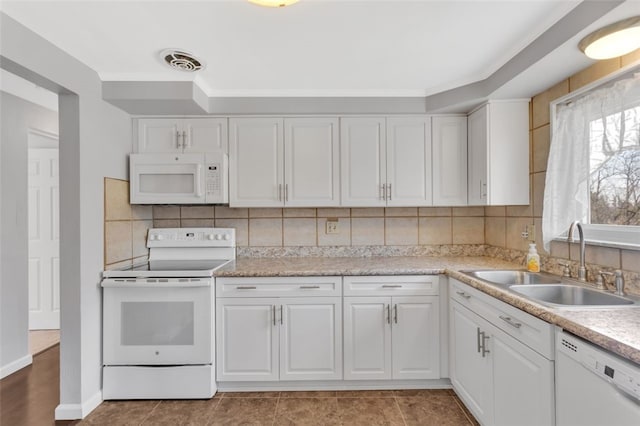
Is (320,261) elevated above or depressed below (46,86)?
below

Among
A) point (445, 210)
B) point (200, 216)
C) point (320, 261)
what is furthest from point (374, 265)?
point (200, 216)

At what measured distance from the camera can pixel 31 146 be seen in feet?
11.0

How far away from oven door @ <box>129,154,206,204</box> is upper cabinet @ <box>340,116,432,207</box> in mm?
1181

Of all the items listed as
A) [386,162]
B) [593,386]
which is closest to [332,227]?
[386,162]

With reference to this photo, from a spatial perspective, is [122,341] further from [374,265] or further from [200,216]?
[374,265]

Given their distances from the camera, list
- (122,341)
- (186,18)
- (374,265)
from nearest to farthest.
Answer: (186,18), (122,341), (374,265)

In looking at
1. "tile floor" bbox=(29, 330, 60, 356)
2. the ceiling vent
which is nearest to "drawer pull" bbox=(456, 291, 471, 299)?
the ceiling vent

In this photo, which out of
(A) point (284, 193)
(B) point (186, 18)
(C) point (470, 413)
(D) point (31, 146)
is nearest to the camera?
(B) point (186, 18)

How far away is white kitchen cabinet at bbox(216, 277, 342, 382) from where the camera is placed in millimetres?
2166

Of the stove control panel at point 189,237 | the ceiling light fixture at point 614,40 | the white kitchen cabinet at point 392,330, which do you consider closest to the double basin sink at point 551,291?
the white kitchen cabinet at point 392,330

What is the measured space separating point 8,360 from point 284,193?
8.46 ft

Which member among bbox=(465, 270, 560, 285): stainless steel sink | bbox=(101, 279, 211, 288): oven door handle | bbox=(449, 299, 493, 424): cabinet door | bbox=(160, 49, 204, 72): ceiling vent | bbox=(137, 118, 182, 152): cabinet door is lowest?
bbox=(449, 299, 493, 424): cabinet door

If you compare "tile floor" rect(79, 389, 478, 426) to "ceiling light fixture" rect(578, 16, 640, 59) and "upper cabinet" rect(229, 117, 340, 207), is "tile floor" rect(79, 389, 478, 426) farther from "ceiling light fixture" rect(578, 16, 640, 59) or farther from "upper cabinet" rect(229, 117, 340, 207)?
"ceiling light fixture" rect(578, 16, 640, 59)

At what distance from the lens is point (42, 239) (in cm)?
337
